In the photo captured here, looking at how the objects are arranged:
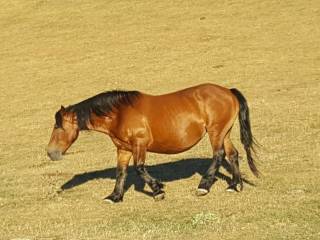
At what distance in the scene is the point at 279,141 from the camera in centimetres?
1728

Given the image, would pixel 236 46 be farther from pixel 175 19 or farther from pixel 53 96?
pixel 53 96

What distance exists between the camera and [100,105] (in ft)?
40.7

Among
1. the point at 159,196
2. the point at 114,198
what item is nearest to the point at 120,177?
the point at 114,198

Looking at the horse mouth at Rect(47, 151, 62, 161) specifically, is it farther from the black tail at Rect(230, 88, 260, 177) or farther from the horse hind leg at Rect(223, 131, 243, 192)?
the black tail at Rect(230, 88, 260, 177)

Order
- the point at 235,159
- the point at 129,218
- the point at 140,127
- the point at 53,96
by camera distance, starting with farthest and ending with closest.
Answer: the point at 53,96, the point at 235,159, the point at 140,127, the point at 129,218

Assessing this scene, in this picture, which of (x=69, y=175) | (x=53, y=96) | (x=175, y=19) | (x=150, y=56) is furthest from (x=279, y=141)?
(x=175, y=19)

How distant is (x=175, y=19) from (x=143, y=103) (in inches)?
1165

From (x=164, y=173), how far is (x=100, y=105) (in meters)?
3.01

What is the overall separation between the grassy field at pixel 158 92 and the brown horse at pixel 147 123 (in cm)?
71

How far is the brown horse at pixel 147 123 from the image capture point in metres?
12.4

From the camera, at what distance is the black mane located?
12.4 meters

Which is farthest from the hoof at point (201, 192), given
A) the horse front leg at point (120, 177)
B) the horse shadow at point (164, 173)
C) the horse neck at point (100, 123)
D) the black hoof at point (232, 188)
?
the horse neck at point (100, 123)

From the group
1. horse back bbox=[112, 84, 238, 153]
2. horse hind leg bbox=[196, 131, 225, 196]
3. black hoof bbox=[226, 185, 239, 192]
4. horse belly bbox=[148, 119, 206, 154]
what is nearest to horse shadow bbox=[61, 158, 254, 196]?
black hoof bbox=[226, 185, 239, 192]

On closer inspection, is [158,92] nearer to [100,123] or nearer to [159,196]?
[100,123]
